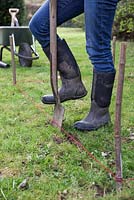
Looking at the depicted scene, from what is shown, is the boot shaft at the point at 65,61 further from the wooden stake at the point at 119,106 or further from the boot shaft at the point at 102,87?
the wooden stake at the point at 119,106

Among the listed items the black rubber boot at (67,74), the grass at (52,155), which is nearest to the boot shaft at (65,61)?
the black rubber boot at (67,74)

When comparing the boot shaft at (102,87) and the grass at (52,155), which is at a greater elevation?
the boot shaft at (102,87)

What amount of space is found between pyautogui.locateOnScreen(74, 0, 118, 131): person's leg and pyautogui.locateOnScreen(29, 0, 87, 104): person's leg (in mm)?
170

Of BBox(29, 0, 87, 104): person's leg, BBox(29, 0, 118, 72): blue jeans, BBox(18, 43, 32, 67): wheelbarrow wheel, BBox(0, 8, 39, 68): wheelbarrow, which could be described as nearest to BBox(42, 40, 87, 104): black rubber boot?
BBox(29, 0, 87, 104): person's leg

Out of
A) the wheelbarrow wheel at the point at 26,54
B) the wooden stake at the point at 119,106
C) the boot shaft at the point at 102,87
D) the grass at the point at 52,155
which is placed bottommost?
the wheelbarrow wheel at the point at 26,54

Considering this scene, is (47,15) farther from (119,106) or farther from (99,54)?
(119,106)

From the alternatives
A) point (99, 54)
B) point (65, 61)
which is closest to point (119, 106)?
point (99, 54)

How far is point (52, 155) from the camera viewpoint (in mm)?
2072

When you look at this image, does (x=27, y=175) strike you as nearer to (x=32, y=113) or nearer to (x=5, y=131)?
(x=5, y=131)

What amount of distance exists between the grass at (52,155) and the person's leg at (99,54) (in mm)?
86

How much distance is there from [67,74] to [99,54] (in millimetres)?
324

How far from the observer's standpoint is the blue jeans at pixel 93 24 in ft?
6.99

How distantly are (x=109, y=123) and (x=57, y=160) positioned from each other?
606mm

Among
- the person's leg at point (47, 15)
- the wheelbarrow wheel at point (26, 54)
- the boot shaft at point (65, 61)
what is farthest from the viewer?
the wheelbarrow wheel at point (26, 54)
